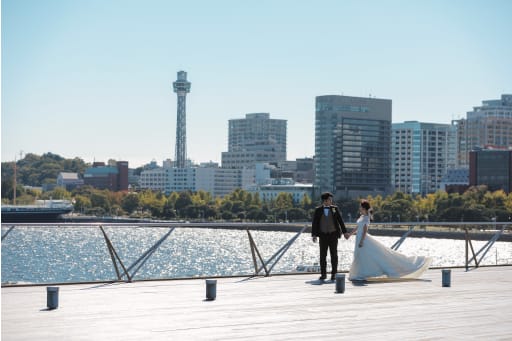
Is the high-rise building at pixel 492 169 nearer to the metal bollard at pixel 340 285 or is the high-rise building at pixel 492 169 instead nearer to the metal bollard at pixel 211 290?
the metal bollard at pixel 340 285

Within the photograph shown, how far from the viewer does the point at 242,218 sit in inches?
7613

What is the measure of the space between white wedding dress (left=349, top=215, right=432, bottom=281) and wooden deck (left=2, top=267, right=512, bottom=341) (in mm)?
762

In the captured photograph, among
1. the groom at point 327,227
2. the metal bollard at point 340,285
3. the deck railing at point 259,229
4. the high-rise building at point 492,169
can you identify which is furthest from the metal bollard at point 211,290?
the high-rise building at point 492,169

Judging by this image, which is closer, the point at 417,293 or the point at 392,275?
the point at 417,293

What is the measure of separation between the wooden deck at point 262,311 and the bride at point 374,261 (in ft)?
2.55

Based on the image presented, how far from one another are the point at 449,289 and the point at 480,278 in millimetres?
2833

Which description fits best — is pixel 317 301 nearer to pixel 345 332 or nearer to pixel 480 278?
pixel 345 332

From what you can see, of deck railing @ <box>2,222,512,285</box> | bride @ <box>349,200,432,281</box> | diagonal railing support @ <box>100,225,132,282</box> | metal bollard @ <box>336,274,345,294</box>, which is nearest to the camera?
metal bollard @ <box>336,274,345,294</box>

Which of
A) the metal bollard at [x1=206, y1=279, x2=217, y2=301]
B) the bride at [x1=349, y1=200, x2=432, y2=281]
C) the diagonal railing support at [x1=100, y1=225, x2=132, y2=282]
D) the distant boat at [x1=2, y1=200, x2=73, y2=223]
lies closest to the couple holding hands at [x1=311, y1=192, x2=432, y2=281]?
the bride at [x1=349, y1=200, x2=432, y2=281]

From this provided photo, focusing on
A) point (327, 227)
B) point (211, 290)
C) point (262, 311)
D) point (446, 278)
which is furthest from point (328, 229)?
point (262, 311)

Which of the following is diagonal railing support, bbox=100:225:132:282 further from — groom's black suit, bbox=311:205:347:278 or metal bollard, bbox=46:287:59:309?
metal bollard, bbox=46:287:59:309

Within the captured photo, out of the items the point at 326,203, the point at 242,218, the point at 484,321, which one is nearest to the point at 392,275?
the point at 326,203

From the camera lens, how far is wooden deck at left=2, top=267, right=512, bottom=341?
33.4 ft

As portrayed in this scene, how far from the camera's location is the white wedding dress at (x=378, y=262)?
17516 mm
